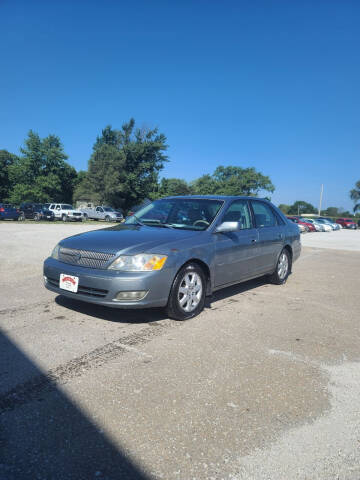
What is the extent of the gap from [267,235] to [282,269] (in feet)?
3.42

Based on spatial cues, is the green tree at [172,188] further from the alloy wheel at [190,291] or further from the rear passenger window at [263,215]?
the alloy wheel at [190,291]

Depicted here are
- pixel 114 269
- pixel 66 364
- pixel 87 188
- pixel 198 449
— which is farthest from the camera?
pixel 87 188

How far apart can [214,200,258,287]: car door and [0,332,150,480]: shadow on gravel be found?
2.56 m

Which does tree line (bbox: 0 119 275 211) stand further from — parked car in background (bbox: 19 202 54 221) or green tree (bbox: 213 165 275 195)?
green tree (bbox: 213 165 275 195)

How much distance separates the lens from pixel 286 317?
4273 millimetres

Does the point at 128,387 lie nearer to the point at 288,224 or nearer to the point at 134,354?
the point at 134,354

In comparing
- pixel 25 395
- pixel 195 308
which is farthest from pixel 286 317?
pixel 25 395

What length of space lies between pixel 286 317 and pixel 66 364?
2.75 metres

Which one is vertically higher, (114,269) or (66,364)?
(114,269)

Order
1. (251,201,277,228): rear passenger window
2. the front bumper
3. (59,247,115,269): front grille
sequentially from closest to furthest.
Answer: the front bumper → (59,247,115,269): front grille → (251,201,277,228): rear passenger window

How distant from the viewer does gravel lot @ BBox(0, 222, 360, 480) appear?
5.76 feet

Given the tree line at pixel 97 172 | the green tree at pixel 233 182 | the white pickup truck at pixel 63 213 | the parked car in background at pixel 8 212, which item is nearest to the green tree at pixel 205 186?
the green tree at pixel 233 182

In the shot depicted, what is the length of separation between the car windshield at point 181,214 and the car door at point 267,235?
1.01 metres

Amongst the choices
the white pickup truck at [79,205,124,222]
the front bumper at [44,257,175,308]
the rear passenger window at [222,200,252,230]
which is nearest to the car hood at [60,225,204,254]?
the front bumper at [44,257,175,308]
